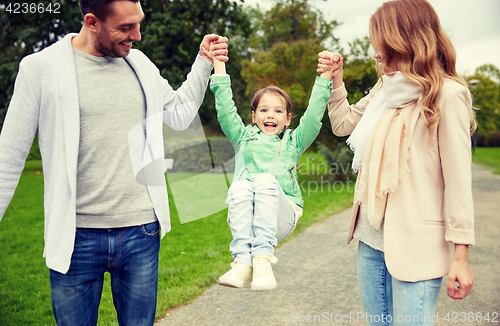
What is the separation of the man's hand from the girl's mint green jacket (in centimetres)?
11

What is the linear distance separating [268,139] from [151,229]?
796mm

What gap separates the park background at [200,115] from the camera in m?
4.58

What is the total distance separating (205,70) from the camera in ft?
7.62

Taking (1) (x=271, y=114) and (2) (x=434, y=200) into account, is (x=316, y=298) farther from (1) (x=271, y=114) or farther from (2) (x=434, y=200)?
(2) (x=434, y=200)

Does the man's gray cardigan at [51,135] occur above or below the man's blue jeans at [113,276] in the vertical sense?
above

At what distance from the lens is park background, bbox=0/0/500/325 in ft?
15.0

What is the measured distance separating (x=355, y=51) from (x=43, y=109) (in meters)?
8.78

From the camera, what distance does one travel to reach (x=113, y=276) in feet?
7.09

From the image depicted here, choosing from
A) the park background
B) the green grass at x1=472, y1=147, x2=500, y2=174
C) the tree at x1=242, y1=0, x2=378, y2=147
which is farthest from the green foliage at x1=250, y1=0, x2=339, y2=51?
the green grass at x1=472, y1=147, x2=500, y2=174

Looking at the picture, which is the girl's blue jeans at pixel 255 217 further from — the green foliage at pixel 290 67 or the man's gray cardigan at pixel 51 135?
the green foliage at pixel 290 67

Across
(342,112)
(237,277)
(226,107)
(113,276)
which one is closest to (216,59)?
(226,107)

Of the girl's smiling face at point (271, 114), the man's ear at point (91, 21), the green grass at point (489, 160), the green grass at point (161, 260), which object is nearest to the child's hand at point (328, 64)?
the girl's smiling face at point (271, 114)

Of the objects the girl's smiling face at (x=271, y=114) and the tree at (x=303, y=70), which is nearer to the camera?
the girl's smiling face at (x=271, y=114)

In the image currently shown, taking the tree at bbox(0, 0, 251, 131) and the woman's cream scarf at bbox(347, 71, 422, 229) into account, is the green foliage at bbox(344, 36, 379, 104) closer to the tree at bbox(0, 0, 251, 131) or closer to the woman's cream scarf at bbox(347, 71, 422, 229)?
the tree at bbox(0, 0, 251, 131)
